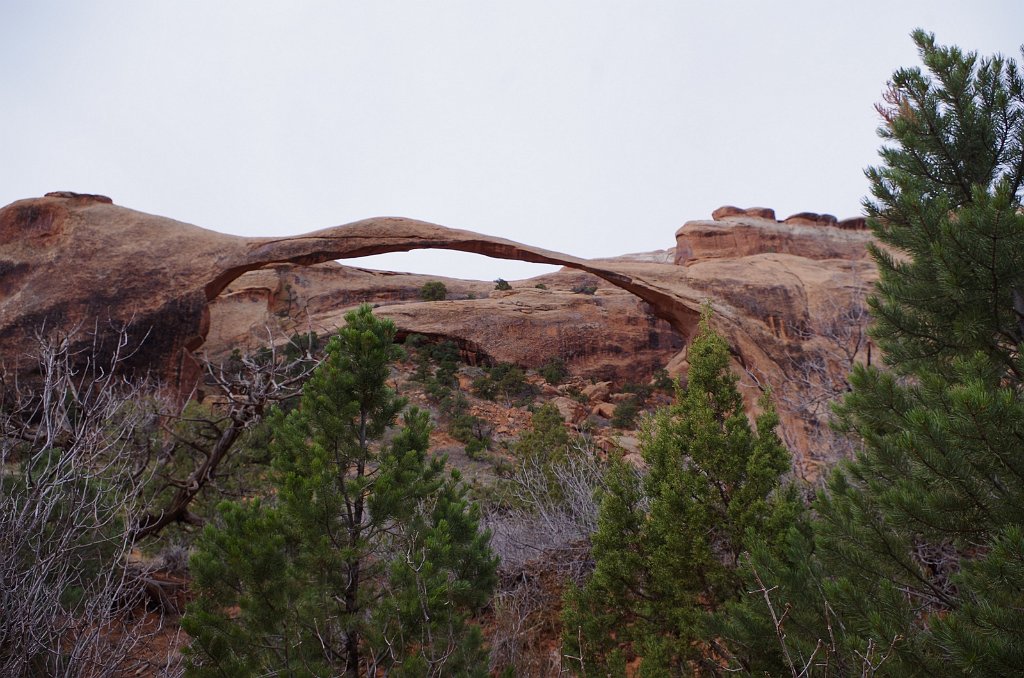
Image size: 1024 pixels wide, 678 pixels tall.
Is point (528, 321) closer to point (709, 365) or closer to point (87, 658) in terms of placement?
point (709, 365)

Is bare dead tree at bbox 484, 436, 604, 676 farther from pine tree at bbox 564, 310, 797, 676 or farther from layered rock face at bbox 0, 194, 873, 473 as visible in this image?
layered rock face at bbox 0, 194, 873, 473

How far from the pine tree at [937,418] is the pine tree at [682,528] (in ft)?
1.80

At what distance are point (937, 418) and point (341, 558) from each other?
2900 millimetres

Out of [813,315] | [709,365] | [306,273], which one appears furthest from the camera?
[306,273]

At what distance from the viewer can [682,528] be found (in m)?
4.31

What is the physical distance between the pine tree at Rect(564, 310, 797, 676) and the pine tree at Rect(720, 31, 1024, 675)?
1.80 ft

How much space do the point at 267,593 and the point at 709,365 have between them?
3307 millimetres

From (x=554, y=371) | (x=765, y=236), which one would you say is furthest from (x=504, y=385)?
(x=765, y=236)

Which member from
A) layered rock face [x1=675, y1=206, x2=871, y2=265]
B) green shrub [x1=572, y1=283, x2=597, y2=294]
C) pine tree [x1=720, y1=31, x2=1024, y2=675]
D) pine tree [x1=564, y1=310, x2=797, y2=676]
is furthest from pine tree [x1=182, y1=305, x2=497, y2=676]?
green shrub [x1=572, y1=283, x2=597, y2=294]

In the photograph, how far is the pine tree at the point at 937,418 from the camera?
2.33m

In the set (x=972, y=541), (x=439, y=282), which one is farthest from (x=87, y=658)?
(x=439, y=282)

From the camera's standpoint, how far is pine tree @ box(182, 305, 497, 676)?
3.36m

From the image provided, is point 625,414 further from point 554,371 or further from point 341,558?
point 341,558

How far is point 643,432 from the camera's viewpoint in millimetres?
5086
